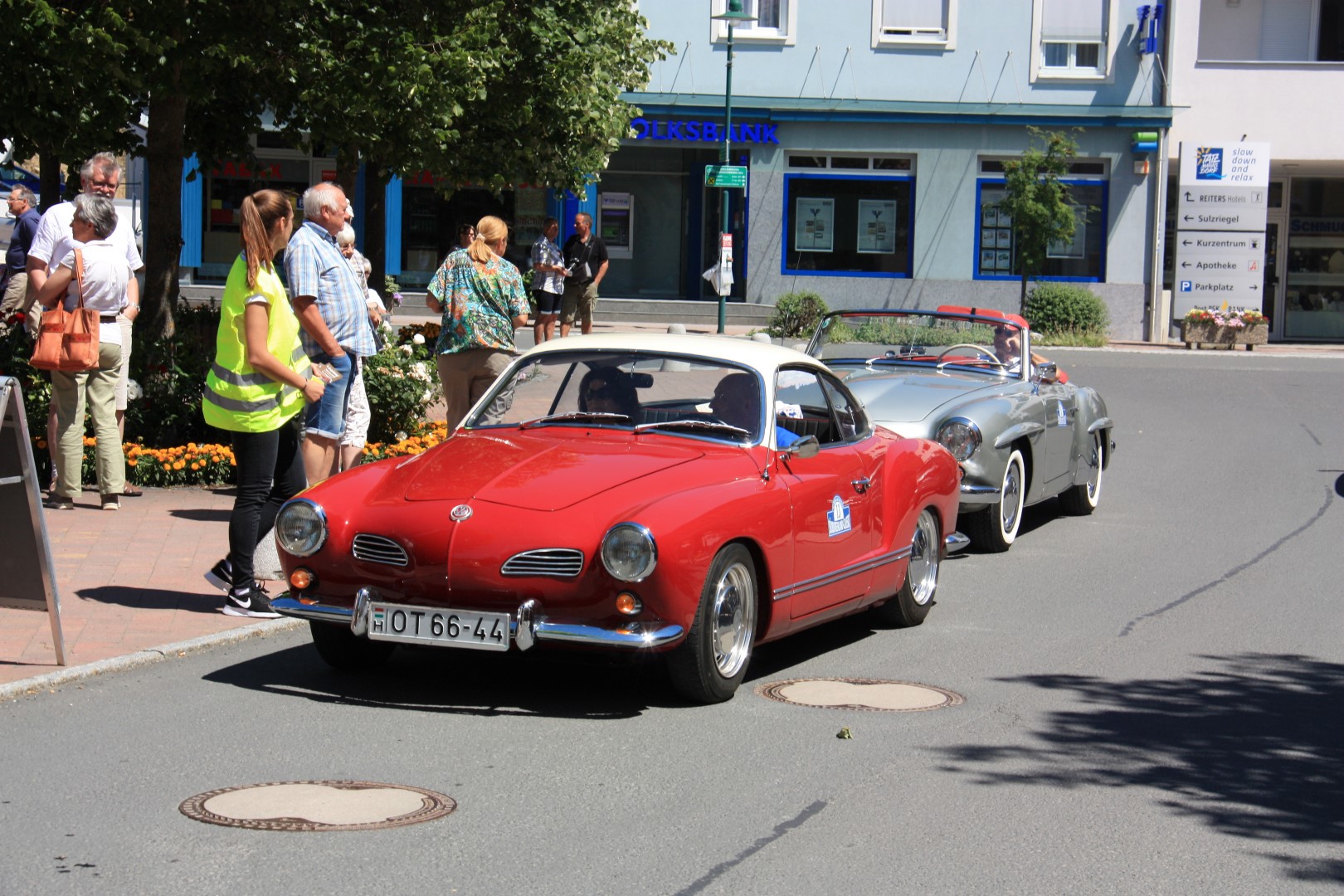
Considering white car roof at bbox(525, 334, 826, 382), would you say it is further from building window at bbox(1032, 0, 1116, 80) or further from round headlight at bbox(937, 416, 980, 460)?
building window at bbox(1032, 0, 1116, 80)

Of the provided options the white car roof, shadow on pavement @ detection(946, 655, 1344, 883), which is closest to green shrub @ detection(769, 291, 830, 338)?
the white car roof

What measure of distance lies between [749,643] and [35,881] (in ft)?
10.1

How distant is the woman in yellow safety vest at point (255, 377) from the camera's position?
7.43 m

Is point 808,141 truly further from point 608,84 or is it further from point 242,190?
point 608,84

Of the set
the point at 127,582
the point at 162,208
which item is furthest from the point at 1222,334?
the point at 127,582

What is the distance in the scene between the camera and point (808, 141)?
3284cm

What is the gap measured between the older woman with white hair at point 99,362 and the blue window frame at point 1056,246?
25136mm

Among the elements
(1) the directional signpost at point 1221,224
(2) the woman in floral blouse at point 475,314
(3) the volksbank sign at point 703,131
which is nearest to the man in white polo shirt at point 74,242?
(2) the woman in floral blouse at point 475,314

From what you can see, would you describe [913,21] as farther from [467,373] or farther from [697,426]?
[697,426]

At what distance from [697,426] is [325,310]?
2471 mm

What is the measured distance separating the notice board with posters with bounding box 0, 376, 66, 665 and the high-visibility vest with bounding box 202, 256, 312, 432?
1.10 m

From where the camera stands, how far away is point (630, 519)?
592 centimetres

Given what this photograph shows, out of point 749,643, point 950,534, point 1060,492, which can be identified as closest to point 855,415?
point 950,534

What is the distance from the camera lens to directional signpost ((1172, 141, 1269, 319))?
106 ft
